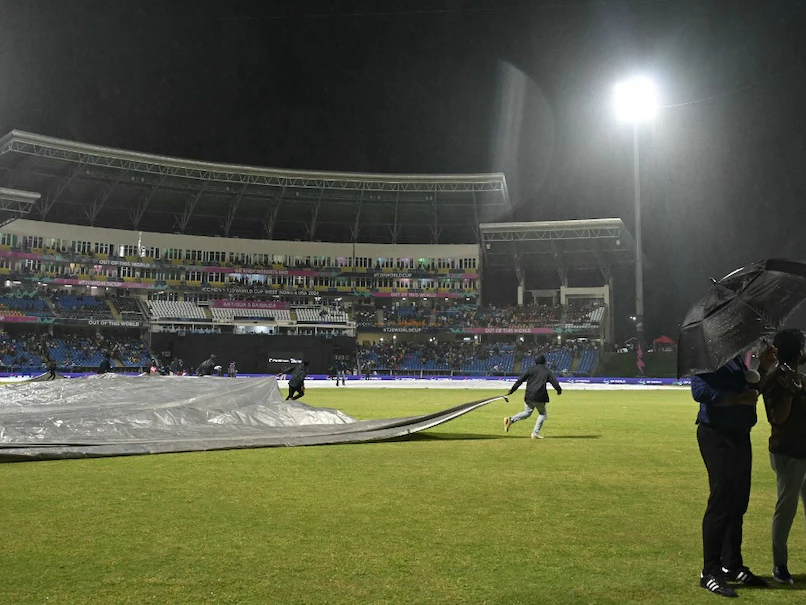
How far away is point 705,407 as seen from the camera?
5.24m

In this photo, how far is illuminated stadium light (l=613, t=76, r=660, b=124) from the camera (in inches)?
1832

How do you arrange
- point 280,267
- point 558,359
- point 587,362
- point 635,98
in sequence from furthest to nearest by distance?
point 280,267 < point 558,359 < point 587,362 < point 635,98

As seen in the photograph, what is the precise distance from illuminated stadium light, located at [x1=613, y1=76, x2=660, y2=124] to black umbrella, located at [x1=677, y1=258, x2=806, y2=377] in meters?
45.5

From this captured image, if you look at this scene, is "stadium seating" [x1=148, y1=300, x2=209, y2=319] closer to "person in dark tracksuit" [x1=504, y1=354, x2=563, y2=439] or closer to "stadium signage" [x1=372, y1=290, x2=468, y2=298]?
"stadium signage" [x1=372, y1=290, x2=468, y2=298]

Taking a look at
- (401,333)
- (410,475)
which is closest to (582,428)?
(410,475)

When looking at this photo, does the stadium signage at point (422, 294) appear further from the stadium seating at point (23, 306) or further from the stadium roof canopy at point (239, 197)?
the stadium seating at point (23, 306)

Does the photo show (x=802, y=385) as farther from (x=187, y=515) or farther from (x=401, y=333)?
(x=401, y=333)

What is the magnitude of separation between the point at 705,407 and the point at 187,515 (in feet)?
17.2

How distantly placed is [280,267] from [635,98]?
136 ft

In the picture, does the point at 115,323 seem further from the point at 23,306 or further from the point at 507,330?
the point at 507,330

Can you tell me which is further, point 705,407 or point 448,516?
point 448,516

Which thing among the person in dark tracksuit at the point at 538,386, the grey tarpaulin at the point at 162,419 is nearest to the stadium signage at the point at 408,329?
the grey tarpaulin at the point at 162,419

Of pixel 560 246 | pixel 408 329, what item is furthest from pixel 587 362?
pixel 408 329

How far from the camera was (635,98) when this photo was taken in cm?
4747
